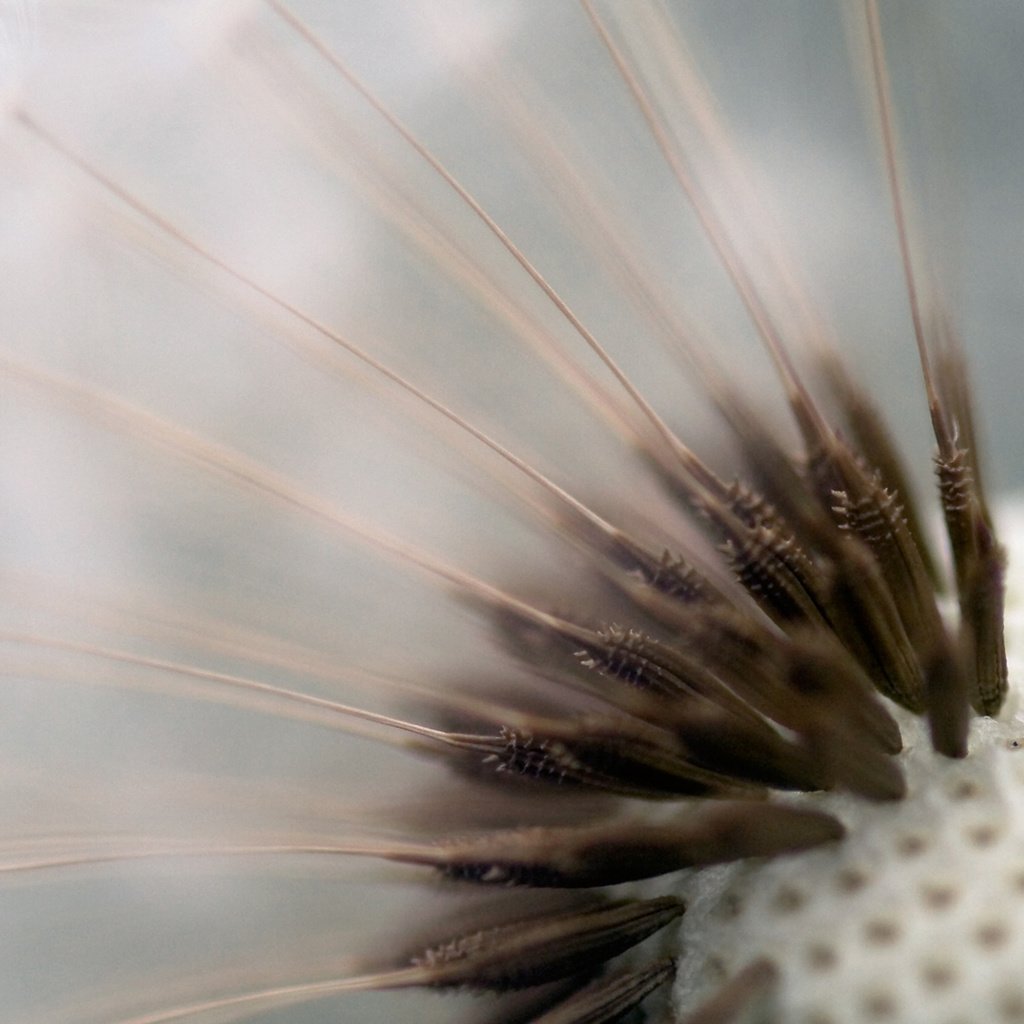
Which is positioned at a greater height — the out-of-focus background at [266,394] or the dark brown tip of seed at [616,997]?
the out-of-focus background at [266,394]

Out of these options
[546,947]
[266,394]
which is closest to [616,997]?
[546,947]

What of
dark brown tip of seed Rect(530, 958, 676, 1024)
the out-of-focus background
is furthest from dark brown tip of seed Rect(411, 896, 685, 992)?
the out-of-focus background

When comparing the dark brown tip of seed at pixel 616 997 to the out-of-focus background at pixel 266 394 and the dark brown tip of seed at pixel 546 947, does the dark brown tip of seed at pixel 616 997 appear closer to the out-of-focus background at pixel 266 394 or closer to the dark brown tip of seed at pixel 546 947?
the dark brown tip of seed at pixel 546 947

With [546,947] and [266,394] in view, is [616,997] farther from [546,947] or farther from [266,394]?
[266,394]

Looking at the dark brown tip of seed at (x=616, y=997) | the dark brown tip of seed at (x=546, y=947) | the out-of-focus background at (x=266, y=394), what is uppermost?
the out-of-focus background at (x=266, y=394)

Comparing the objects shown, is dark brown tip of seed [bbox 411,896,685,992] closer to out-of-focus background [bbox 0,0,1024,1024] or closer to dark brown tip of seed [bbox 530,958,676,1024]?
dark brown tip of seed [bbox 530,958,676,1024]

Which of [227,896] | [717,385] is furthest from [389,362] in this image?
[227,896]

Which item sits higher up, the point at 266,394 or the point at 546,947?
the point at 266,394

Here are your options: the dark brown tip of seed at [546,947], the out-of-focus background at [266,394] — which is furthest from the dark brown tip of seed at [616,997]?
the out-of-focus background at [266,394]
